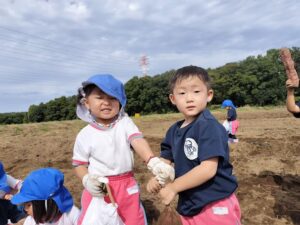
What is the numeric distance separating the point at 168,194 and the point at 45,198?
3.27 feet

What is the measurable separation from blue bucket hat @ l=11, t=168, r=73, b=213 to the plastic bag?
197 millimetres

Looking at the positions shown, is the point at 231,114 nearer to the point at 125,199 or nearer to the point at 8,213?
the point at 8,213

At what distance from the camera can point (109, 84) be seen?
2416mm

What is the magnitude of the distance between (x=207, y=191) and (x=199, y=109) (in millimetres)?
471

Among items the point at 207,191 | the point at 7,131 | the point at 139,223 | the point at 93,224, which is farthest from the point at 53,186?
the point at 7,131

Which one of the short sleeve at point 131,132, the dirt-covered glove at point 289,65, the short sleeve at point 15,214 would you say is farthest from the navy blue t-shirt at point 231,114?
the short sleeve at point 131,132

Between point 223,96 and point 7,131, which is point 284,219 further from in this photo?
point 223,96

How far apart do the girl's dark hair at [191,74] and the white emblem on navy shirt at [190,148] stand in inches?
13.3

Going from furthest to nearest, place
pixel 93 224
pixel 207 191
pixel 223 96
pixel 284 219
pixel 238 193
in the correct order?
pixel 223 96, pixel 238 193, pixel 284 219, pixel 93 224, pixel 207 191

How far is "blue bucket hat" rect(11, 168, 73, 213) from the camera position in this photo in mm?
2346

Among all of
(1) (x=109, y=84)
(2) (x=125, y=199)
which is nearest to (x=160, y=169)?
(2) (x=125, y=199)

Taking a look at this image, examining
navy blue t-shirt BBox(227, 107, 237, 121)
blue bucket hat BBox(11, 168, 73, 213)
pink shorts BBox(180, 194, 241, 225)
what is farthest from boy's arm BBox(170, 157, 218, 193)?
navy blue t-shirt BBox(227, 107, 237, 121)

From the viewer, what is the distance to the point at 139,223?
2514 millimetres

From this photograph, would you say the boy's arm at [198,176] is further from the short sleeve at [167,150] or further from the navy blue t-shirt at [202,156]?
the short sleeve at [167,150]
